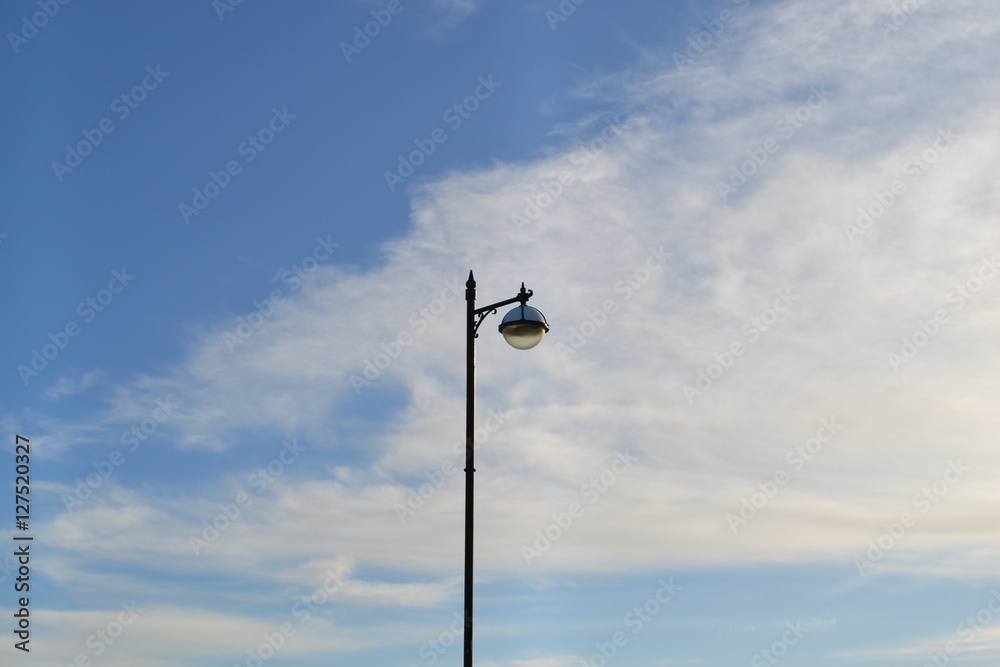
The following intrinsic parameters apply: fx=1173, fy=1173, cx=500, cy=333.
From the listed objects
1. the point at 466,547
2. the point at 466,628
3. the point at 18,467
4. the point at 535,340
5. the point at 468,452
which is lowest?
the point at 466,628

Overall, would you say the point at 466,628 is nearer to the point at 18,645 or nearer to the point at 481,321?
the point at 481,321

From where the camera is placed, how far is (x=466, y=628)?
14891 millimetres

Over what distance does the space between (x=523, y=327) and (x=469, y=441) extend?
1942 millimetres

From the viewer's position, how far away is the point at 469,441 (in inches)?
618

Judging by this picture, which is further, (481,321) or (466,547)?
(481,321)

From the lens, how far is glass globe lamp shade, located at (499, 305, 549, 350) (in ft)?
54.6

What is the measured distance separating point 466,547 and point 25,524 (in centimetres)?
1103

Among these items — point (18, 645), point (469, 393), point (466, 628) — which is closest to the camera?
point (466, 628)

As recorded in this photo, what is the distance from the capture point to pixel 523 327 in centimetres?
1664

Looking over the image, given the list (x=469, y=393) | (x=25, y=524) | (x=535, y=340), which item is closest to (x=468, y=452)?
(x=469, y=393)

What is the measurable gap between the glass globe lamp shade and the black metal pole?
1.57 feet

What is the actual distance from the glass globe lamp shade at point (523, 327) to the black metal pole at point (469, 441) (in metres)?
0.48

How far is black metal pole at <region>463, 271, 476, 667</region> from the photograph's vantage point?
14.9 m

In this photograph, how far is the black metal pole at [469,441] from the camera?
587 inches
